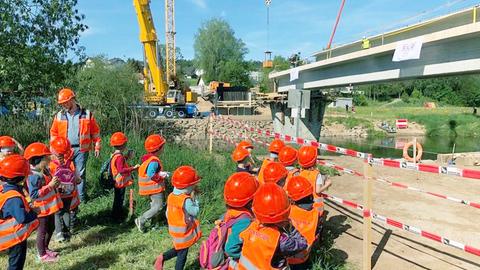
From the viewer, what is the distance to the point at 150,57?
98.4 ft

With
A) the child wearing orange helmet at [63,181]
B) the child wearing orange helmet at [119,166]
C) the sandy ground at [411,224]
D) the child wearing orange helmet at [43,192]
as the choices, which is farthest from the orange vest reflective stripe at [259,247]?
the child wearing orange helmet at [119,166]

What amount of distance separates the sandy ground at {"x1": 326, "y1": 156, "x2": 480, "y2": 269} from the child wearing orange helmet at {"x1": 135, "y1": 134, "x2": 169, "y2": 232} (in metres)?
2.36

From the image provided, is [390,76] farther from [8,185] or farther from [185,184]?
[8,185]

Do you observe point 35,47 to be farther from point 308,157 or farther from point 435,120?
point 435,120

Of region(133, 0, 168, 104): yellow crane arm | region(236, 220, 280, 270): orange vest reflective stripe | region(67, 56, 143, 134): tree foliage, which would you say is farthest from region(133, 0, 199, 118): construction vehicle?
region(236, 220, 280, 270): orange vest reflective stripe

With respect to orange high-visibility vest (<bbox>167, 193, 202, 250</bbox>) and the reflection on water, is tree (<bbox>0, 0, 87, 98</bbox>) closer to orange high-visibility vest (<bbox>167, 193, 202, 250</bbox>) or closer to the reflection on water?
orange high-visibility vest (<bbox>167, 193, 202, 250</bbox>)

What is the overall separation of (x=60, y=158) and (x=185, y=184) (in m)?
2.02

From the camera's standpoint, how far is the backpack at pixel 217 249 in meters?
3.00

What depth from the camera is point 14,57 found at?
1061 cm

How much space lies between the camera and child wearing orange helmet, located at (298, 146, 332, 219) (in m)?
4.21

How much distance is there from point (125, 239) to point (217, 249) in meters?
2.64

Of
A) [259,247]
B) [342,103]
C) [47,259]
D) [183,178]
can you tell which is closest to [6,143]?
[47,259]

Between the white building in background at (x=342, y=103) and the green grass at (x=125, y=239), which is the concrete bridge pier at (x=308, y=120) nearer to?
the green grass at (x=125, y=239)

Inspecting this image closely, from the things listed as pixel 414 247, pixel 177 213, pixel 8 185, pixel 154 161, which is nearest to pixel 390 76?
pixel 414 247
